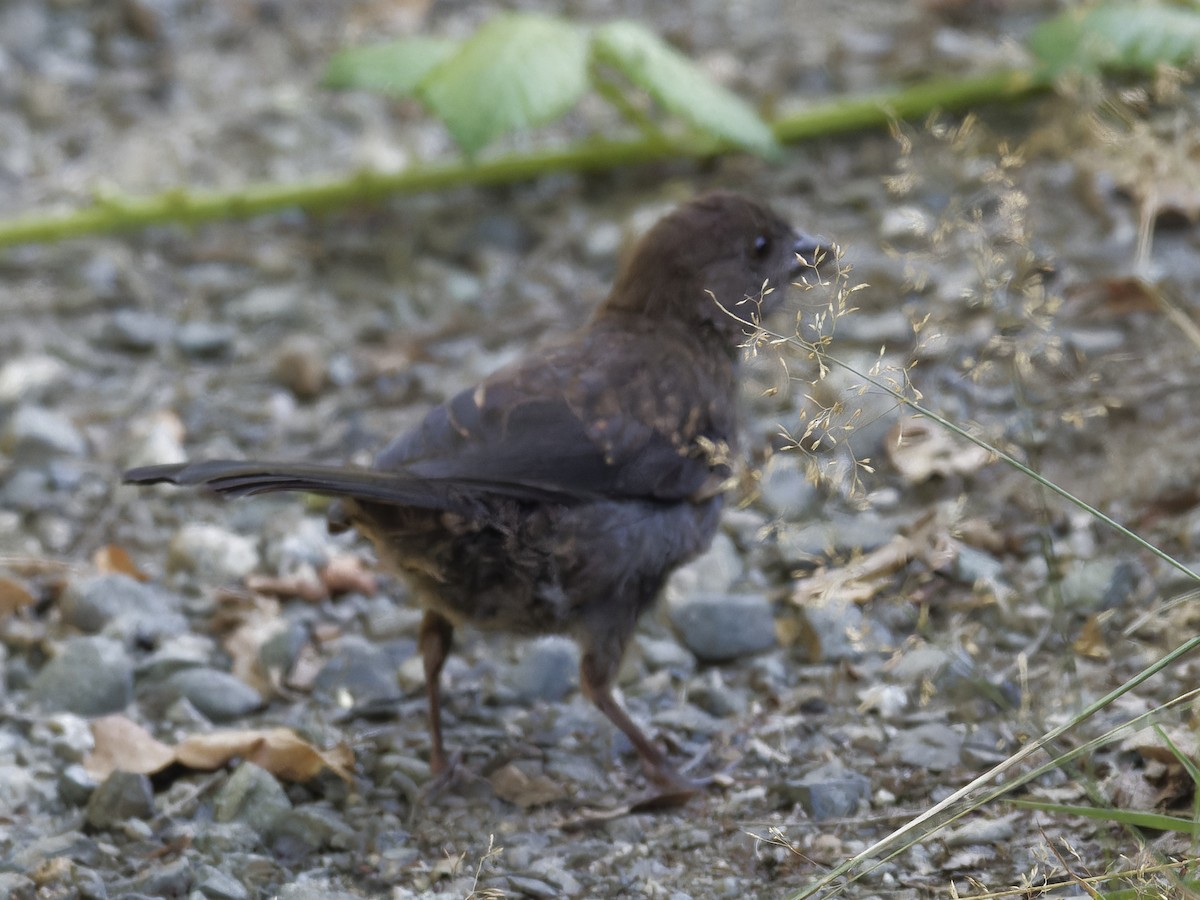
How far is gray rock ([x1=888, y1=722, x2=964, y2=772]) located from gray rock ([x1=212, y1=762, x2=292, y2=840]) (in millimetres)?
1497

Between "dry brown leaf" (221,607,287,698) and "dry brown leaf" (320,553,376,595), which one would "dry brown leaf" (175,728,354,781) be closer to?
"dry brown leaf" (221,607,287,698)

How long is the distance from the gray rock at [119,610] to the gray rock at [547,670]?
1023mm

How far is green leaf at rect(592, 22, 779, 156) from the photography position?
5320mm

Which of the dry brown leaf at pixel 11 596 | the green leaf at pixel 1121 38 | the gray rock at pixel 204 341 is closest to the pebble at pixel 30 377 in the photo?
the gray rock at pixel 204 341

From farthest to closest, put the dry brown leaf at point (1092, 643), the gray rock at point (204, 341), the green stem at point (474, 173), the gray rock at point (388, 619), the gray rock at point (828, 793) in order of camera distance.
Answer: the green stem at point (474, 173) < the gray rock at point (204, 341) < the gray rock at point (388, 619) < the dry brown leaf at point (1092, 643) < the gray rock at point (828, 793)

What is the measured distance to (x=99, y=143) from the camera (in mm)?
7238

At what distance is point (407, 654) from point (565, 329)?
1.77 metres

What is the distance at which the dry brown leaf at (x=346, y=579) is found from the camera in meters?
4.68

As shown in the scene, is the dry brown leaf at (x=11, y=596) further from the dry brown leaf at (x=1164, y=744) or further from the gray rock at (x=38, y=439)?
the dry brown leaf at (x=1164, y=744)

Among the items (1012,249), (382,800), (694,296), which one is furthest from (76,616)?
(1012,249)

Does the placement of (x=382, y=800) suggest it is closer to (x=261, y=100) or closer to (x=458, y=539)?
(x=458, y=539)

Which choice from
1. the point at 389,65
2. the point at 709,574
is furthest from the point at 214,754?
the point at 389,65

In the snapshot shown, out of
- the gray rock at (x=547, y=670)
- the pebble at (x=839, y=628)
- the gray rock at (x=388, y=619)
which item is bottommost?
the gray rock at (x=388, y=619)

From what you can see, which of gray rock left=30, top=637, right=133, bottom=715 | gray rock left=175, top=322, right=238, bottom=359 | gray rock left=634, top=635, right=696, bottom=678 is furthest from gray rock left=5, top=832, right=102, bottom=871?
gray rock left=175, top=322, right=238, bottom=359
